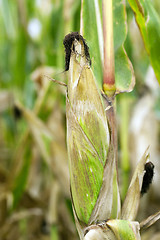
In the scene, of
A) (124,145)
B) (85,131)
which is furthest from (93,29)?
(124,145)

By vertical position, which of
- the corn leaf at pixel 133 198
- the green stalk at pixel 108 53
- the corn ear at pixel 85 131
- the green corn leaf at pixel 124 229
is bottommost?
the green corn leaf at pixel 124 229

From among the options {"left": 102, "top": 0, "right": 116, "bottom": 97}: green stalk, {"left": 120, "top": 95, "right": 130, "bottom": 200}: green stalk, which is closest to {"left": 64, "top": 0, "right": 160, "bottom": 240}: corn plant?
{"left": 102, "top": 0, "right": 116, "bottom": 97}: green stalk

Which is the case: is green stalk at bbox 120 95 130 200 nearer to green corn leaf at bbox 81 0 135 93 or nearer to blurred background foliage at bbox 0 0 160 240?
blurred background foliage at bbox 0 0 160 240

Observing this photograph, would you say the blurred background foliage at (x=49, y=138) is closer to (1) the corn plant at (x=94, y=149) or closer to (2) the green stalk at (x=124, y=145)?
(2) the green stalk at (x=124, y=145)

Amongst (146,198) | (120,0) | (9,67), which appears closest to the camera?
(120,0)

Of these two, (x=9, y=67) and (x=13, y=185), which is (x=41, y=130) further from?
(x=9, y=67)

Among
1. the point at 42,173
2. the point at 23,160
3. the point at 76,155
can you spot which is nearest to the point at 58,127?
the point at 23,160

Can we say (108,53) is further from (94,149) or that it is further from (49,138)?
(49,138)

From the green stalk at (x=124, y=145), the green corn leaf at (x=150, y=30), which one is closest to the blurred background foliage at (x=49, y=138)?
the green stalk at (x=124, y=145)
